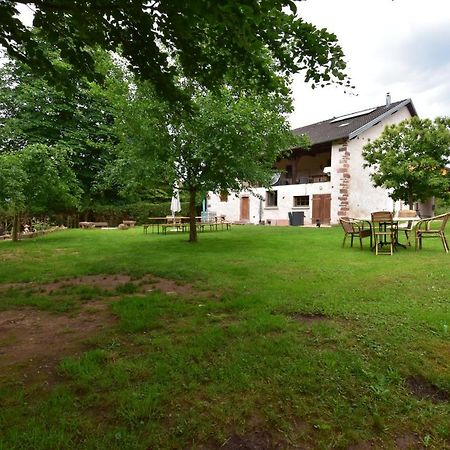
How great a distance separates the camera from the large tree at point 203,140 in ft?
30.1

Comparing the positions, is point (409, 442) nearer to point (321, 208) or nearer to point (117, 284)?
point (117, 284)

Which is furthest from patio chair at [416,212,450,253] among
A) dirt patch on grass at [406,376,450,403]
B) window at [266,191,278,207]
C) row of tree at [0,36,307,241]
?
window at [266,191,278,207]

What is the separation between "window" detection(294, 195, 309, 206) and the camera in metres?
22.9

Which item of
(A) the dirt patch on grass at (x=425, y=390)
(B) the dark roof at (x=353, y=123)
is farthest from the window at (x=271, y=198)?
(A) the dirt patch on grass at (x=425, y=390)

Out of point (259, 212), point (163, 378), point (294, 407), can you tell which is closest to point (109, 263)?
point (163, 378)

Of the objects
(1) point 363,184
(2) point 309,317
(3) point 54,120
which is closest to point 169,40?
(2) point 309,317

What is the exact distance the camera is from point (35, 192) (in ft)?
38.1

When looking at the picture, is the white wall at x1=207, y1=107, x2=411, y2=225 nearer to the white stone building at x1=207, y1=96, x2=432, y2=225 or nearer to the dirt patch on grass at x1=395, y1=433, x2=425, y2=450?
the white stone building at x1=207, y1=96, x2=432, y2=225

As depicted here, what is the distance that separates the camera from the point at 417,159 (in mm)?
14539

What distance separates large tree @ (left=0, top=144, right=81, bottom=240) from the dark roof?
50.3 feet

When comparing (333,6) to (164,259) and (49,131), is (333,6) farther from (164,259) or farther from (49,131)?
(49,131)

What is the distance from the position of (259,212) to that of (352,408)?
2378 cm

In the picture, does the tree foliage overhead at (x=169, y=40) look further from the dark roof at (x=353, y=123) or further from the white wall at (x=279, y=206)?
the dark roof at (x=353, y=123)

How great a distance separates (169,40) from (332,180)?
18.8 metres
